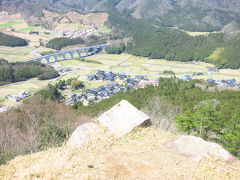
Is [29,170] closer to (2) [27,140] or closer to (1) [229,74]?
(2) [27,140]

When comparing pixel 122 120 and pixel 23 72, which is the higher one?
pixel 122 120

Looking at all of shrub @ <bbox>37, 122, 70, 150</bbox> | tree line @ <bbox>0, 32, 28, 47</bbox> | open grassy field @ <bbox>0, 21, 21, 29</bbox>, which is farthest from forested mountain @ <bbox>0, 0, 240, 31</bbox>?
shrub @ <bbox>37, 122, 70, 150</bbox>

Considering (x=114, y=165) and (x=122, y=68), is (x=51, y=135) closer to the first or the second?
(x=114, y=165)

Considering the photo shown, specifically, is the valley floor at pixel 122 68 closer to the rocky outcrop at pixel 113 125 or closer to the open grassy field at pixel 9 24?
the rocky outcrop at pixel 113 125

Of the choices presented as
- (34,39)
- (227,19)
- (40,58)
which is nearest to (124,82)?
(40,58)

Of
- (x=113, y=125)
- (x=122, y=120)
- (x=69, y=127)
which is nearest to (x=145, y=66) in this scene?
(x=69, y=127)

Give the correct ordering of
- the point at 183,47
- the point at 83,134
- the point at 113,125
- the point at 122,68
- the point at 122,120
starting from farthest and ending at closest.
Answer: the point at 183,47 < the point at 122,68 < the point at 122,120 < the point at 113,125 < the point at 83,134

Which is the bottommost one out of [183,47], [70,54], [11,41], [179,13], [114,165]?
[114,165]
